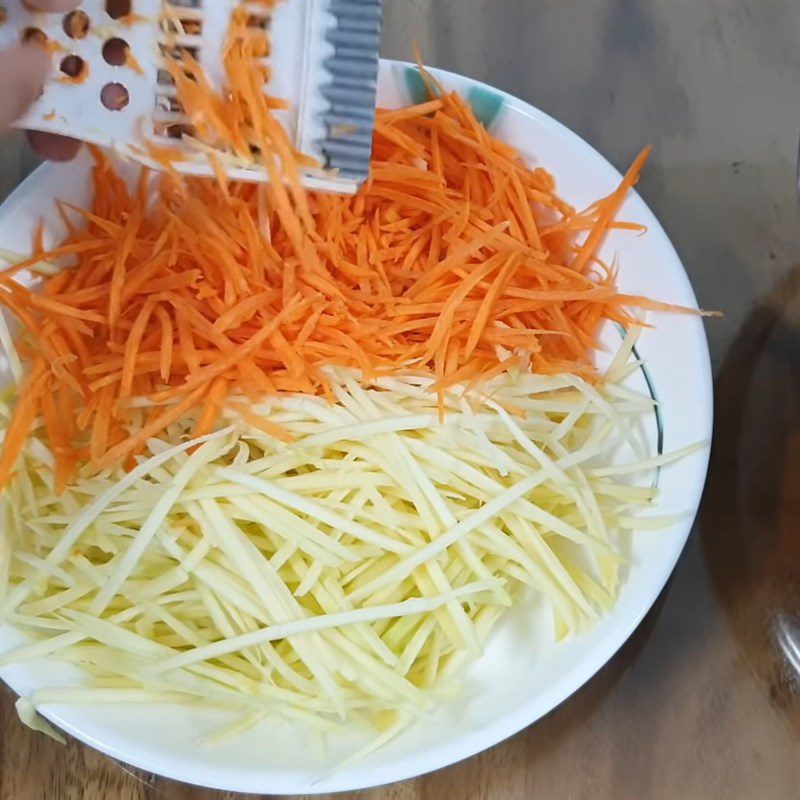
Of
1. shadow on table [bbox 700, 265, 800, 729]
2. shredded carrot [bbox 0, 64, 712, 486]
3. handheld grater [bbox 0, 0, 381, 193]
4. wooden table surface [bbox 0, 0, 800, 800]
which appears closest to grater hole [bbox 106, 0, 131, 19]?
handheld grater [bbox 0, 0, 381, 193]

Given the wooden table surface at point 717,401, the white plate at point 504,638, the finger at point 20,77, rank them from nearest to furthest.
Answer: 1. the finger at point 20,77
2. the white plate at point 504,638
3. the wooden table surface at point 717,401

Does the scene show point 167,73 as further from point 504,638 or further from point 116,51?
point 504,638

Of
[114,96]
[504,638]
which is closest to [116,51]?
[114,96]

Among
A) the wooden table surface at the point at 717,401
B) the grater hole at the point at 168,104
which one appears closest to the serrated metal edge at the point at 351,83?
the grater hole at the point at 168,104

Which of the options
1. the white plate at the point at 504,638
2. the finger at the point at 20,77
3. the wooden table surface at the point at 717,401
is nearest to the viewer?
the finger at the point at 20,77

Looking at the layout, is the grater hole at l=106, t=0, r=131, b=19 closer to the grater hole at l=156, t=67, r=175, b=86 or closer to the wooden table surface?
the grater hole at l=156, t=67, r=175, b=86

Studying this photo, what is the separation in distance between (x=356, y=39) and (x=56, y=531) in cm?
47

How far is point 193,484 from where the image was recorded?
68 centimetres

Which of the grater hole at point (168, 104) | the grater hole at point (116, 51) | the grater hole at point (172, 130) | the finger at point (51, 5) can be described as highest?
the finger at point (51, 5)

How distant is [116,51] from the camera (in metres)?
0.57

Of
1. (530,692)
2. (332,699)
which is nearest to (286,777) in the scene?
(332,699)

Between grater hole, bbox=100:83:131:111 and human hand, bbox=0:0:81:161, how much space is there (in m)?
0.04

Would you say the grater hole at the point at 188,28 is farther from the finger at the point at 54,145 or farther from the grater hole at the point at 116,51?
the finger at the point at 54,145

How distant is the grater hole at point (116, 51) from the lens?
56 cm
